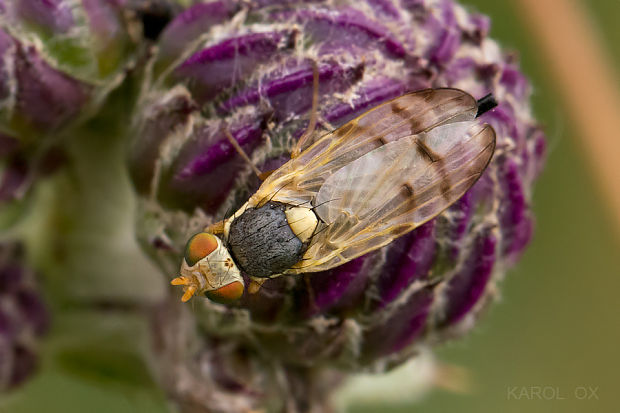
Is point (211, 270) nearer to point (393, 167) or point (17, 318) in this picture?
point (393, 167)

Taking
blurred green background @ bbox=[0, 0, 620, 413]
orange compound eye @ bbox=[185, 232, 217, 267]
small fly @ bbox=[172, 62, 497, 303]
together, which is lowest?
blurred green background @ bbox=[0, 0, 620, 413]

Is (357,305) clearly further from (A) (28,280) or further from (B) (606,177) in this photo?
(B) (606,177)

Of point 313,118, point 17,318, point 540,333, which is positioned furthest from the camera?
point 540,333

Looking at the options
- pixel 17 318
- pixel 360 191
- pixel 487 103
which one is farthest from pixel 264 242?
pixel 17 318

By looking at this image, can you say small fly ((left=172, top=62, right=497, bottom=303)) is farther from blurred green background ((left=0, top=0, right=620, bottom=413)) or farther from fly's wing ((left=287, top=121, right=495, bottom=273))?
blurred green background ((left=0, top=0, right=620, bottom=413))

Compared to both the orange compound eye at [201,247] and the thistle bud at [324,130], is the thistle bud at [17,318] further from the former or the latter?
the orange compound eye at [201,247]

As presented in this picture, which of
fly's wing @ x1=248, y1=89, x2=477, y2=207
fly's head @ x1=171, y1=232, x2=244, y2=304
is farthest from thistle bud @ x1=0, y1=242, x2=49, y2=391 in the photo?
fly's wing @ x1=248, y1=89, x2=477, y2=207

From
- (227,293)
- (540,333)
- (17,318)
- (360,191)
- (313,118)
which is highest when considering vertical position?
(313,118)
